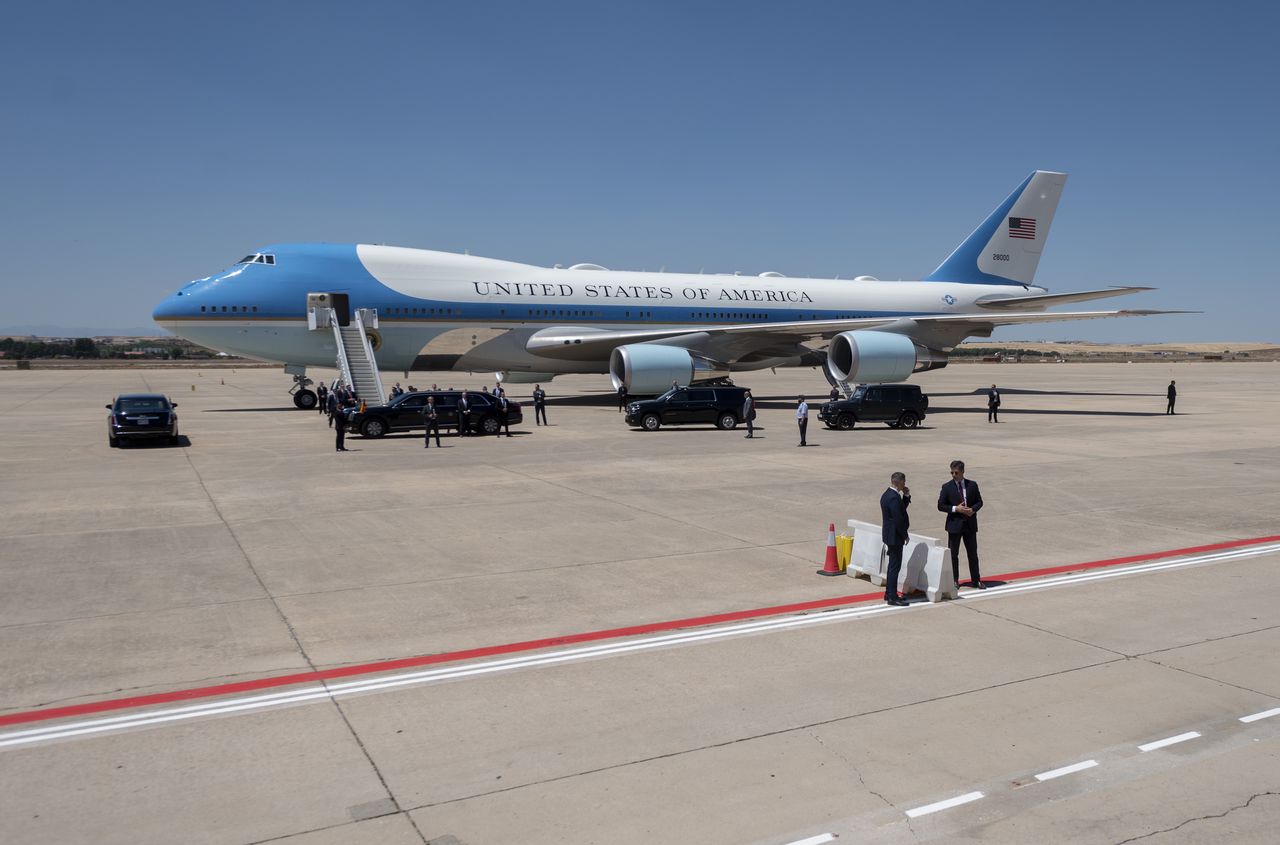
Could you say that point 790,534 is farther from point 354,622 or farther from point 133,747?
point 133,747

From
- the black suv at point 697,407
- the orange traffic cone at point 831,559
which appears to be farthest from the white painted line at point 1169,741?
the black suv at point 697,407

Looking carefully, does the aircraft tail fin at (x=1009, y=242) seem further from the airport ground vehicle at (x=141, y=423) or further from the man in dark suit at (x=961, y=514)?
the man in dark suit at (x=961, y=514)

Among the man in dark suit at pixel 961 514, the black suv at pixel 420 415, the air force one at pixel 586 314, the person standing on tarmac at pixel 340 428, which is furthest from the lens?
the air force one at pixel 586 314

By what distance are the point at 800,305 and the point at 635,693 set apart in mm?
36791

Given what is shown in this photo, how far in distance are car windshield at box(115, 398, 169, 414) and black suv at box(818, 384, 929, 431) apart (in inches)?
810

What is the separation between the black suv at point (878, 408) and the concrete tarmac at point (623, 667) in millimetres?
12208

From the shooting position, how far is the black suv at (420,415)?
28234 mm

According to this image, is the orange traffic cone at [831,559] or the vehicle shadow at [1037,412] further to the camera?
the vehicle shadow at [1037,412]

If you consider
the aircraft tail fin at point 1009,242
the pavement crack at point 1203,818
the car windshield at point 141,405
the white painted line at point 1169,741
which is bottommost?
the pavement crack at point 1203,818

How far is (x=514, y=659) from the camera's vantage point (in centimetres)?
870

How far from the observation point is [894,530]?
10.5 m

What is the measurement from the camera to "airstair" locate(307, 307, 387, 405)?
31594 mm

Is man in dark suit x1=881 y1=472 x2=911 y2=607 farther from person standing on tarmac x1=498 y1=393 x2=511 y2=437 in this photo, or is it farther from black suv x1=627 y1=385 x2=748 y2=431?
black suv x1=627 y1=385 x2=748 y2=431

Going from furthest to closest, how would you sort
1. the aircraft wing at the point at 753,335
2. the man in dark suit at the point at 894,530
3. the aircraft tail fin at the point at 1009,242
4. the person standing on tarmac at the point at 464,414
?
1. the aircraft tail fin at the point at 1009,242
2. the aircraft wing at the point at 753,335
3. the person standing on tarmac at the point at 464,414
4. the man in dark suit at the point at 894,530
